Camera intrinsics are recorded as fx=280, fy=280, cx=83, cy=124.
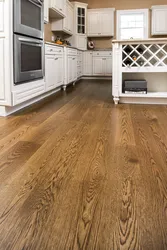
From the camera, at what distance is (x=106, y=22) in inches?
305

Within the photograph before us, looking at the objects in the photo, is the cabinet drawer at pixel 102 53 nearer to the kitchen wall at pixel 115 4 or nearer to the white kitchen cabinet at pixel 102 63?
the white kitchen cabinet at pixel 102 63

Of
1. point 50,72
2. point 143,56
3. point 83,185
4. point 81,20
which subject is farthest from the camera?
point 81,20

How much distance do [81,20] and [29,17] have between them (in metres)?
4.70

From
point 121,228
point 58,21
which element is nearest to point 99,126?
point 121,228

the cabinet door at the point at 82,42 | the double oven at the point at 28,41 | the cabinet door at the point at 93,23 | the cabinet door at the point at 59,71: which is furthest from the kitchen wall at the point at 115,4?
the double oven at the point at 28,41

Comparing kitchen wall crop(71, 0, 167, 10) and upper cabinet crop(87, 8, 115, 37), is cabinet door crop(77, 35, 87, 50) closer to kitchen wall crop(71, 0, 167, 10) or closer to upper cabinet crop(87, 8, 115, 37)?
upper cabinet crop(87, 8, 115, 37)

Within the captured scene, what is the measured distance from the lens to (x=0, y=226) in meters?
0.95

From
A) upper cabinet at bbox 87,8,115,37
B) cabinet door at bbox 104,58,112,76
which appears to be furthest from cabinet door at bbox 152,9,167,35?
cabinet door at bbox 104,58,112,76

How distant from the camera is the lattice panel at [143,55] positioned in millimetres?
3504

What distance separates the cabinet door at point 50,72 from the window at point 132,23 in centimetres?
425

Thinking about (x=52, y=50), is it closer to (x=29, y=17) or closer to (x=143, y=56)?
(x=29, y=17)

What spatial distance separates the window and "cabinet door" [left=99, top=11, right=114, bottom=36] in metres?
0.27

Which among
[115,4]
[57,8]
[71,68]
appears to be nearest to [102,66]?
[115,4]

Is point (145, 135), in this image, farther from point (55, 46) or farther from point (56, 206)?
point (55, 46)
